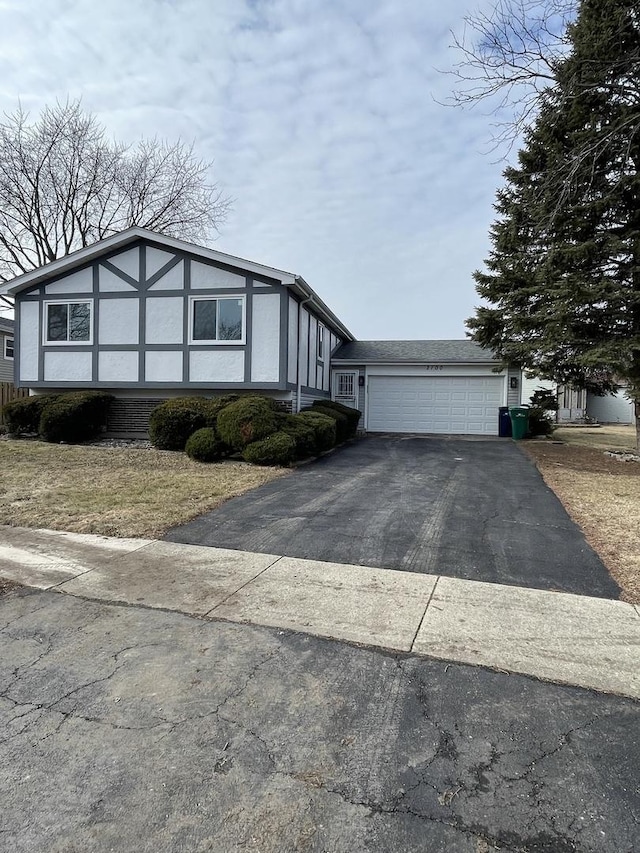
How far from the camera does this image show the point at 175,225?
86.3ft

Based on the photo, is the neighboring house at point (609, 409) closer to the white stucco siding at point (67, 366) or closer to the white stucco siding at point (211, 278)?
the white stucco siding at point (211, 278)

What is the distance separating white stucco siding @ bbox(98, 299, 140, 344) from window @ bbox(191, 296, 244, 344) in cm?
179

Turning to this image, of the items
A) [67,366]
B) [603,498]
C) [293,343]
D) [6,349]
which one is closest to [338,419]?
[293,343]

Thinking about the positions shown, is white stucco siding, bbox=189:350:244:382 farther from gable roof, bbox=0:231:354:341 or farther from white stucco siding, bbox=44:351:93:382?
white stucco siding, bbox=44:351:93:382

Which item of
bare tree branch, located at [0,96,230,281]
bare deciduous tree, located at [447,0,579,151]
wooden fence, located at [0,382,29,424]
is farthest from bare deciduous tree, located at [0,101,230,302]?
bare deciduous tree, located at [447,0,579,151]

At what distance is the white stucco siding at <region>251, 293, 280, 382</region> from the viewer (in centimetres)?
1312

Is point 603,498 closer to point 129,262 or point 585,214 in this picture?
point 585,214

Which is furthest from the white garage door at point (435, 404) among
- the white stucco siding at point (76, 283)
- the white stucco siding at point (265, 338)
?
the white stucco siding at point (76, 283)

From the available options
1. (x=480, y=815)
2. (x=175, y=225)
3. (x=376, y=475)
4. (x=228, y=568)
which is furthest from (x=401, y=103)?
(x=175, y=225)

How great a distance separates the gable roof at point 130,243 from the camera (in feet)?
42.2

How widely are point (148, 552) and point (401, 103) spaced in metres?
9.18

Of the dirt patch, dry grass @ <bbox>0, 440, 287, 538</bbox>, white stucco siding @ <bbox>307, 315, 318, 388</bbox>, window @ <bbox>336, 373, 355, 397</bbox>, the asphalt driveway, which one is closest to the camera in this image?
the dirt patch

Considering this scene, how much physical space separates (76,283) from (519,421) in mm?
14491

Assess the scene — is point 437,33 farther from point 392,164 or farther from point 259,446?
point 259,446
